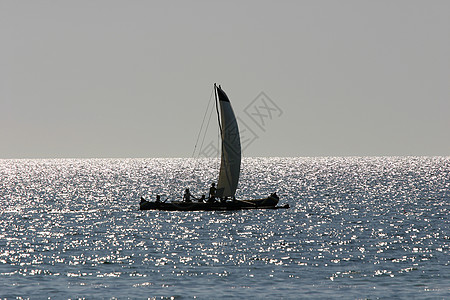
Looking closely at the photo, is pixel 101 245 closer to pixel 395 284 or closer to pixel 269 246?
pixel 269 246

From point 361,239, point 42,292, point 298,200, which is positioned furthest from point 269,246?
point 298,200

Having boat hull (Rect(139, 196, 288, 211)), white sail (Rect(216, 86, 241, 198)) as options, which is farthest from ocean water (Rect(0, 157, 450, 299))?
white sail (Rect(216, 86, 241, 198))

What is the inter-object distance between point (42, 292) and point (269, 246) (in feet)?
63.1

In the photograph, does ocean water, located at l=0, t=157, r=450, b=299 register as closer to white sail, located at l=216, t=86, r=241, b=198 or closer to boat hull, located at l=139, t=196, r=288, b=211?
boat hull, located at l=139, t=196, r=288, b=211

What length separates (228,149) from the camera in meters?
69.4

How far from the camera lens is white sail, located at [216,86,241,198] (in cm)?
6781

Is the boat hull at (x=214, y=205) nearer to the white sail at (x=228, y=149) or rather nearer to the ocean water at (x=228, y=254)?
the ocean water at (x=228, y=254)

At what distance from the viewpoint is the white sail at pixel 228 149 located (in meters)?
67.8

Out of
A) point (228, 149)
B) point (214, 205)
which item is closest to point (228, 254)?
point (228, 149)

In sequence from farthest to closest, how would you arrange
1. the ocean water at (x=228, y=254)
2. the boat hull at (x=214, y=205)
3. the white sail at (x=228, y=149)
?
the boat hull at (x=214, y=205) < the white sail at (x=228, y=149) < the ocean water at (x=228, y=254)

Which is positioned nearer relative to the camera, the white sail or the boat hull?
the white sail

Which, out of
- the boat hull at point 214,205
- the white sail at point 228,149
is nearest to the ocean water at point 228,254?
the boat hull at point 214,205

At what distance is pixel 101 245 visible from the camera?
48.1 meters

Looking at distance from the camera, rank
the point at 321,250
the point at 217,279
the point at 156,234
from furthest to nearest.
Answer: the point at 156,234, the point at 321,250, the point at 217,279
